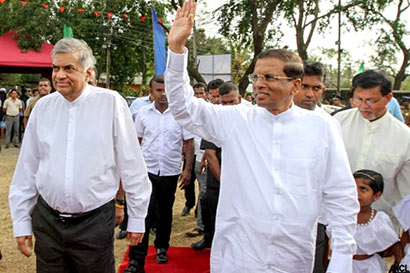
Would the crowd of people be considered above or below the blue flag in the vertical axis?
below

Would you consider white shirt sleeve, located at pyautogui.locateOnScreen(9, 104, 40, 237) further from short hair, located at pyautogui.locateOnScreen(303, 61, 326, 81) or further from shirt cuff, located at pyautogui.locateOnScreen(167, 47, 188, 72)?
short hair, located at pyautogui.locateOnScreen(303, 61, 326, 81)

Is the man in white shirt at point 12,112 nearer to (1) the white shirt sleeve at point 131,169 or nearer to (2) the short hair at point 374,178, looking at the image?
(1) the white shirt sleeve at point 131,169

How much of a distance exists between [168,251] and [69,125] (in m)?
3.13

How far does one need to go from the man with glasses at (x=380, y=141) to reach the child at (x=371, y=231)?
0.12 metres

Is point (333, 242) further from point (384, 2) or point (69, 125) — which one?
point (384, 2)

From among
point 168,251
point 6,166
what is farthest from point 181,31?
Answer: point 6,166

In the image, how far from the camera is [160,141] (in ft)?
16.2

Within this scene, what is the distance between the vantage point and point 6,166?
36.4 ft

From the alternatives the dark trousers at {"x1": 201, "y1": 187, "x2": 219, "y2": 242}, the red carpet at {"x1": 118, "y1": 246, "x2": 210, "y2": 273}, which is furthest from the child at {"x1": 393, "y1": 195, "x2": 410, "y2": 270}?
the red carpet at {"x1": 118, "y1": 246, "x2": 210, "y2": 273}

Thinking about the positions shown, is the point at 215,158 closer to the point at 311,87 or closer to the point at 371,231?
the point at 311,87

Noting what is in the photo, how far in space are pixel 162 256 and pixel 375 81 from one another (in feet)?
10.1

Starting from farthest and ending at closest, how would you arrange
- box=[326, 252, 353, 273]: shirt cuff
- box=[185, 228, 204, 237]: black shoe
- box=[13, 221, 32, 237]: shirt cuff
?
box=[185, 228, 204, 237]: black shoe → box=[13, 221, 32, 237]: shirt cuff → box=[326, 252, 353, 273]: shirt cuff

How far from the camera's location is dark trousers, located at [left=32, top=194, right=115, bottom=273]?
8.89 ft

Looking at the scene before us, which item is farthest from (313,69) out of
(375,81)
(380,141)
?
(380,141)
